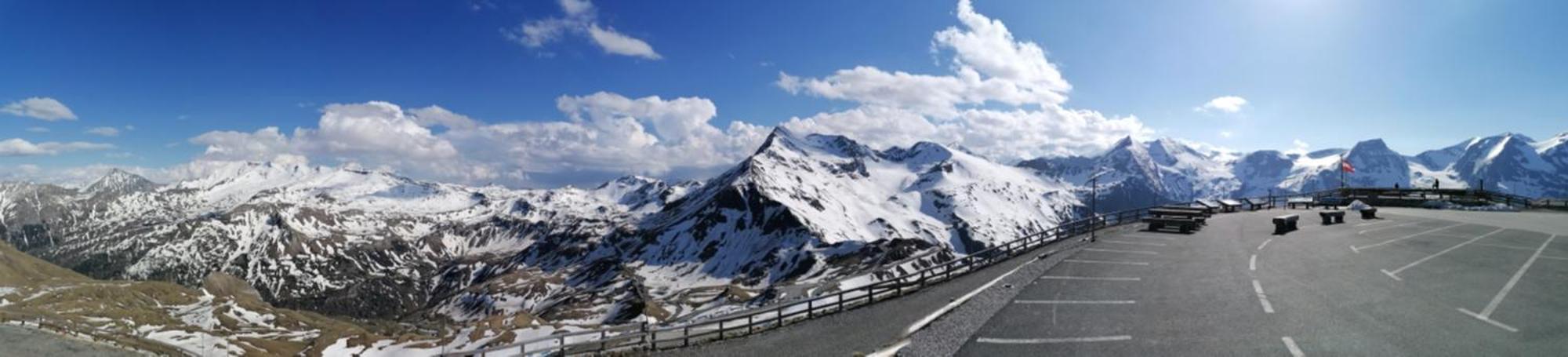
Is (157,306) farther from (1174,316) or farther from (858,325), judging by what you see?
(1174,316)

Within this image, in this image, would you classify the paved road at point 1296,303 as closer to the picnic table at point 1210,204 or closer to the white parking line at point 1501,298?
the white parking line at point 1501,298

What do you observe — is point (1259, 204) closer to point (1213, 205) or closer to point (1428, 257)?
point (1213, 205)

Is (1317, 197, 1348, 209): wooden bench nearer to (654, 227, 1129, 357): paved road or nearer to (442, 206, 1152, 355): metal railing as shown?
(442, 206, 1152, 355): metal railing

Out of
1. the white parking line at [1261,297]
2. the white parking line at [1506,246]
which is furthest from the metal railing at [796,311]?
the white parking line at [1506,246]

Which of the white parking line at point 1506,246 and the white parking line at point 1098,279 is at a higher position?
the white parking line at point 1506,246

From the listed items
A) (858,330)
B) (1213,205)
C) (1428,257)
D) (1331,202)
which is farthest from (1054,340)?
(1331,202)

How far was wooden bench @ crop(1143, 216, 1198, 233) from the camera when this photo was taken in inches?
1606

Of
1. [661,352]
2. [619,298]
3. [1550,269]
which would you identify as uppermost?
[1550,269]

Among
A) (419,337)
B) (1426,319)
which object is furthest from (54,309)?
(1426,319)

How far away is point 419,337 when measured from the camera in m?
97.1

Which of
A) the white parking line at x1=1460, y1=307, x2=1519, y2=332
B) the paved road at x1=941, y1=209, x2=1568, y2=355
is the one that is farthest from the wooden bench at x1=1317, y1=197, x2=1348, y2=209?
the white parking line at x1=1460, y1=307, x2=1519, y2=332

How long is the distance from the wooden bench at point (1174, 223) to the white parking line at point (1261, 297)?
19.9 meters

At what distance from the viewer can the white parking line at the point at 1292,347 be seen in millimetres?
14045

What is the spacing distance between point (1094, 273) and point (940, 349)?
12.8m
